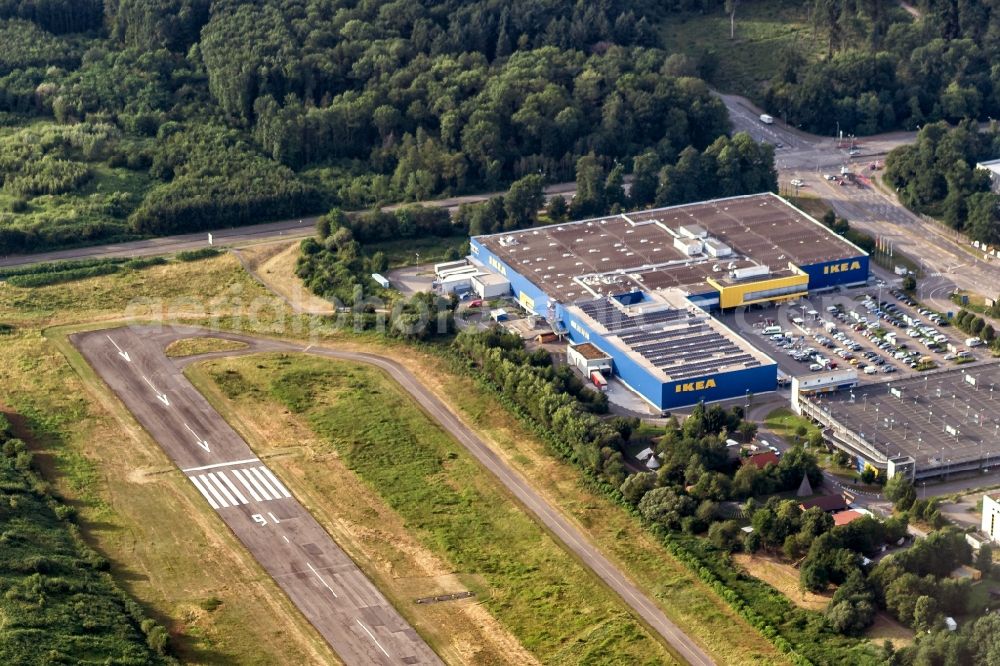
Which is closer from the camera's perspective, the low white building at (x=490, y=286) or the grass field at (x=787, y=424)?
the grass field at (x=787, y=424)

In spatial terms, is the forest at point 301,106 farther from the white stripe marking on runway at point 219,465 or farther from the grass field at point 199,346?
the white stripe marking on runway at point 219,465

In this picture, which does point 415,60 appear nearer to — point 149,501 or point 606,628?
point 149,501

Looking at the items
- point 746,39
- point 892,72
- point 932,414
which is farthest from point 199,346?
point 746,39

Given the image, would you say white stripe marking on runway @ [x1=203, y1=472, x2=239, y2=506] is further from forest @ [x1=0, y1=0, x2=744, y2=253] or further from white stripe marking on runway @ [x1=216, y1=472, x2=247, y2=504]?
forest @ [x1=0, y1=0, x2=744, y2=253]

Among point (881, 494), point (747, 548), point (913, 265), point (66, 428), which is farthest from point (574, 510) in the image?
point (913, 265)

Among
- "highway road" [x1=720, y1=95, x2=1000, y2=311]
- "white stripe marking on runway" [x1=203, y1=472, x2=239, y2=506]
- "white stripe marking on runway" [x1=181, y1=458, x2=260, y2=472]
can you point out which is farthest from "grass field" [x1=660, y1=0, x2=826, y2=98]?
"white stripe marking on runway" [x1=203, y1=472, x2=239, y2=506]

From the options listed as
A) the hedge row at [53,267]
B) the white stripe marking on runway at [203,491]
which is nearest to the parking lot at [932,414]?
the white stripe marking on runway at [203,491]

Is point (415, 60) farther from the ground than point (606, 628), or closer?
farther from the ground
